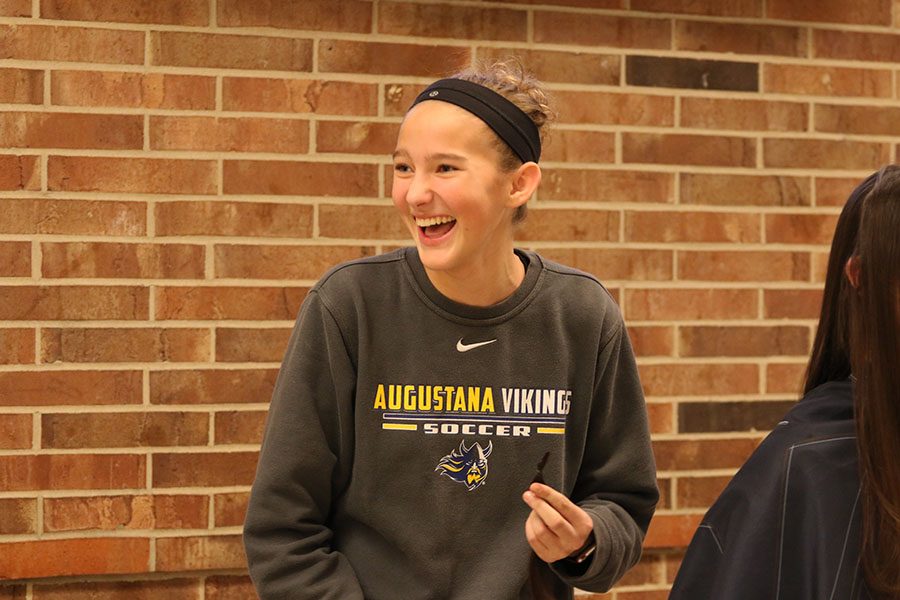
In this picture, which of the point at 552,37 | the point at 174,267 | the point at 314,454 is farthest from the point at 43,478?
the point at 552,37

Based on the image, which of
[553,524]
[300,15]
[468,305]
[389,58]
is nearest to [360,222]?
[389,58]

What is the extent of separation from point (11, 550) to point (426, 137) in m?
1.40

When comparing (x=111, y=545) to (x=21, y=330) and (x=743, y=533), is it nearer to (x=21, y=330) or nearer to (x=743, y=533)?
(x=21, y=330)

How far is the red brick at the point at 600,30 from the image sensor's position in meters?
2.63

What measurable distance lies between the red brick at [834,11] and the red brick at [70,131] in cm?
160

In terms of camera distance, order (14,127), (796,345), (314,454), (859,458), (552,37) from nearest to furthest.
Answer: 1. (859,458)
2. (314,454)
3. (14,127)
4. (552,37)
5. (796,345)

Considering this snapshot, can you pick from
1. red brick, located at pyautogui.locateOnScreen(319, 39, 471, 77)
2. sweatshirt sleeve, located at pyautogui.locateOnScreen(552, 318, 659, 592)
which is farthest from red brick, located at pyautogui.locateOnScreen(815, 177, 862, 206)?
sweatshirt sleeve, located at pyautogui.locateOnScreen(552, 318, 659, 592)

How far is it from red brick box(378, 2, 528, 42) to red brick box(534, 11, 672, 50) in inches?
2.2

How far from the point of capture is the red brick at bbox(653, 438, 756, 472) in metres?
2.73

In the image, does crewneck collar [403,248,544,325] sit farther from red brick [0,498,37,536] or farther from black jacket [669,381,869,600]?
red brick [0,498,37,536]

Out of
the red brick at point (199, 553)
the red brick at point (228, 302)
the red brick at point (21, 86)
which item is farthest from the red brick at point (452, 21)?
the red brick at point (199, 553)

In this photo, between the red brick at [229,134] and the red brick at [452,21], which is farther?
the red brick at [452,21]

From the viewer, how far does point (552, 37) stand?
2639 mm

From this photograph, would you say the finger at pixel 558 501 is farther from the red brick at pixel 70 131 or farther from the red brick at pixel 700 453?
the red brick at pixel 70 131
